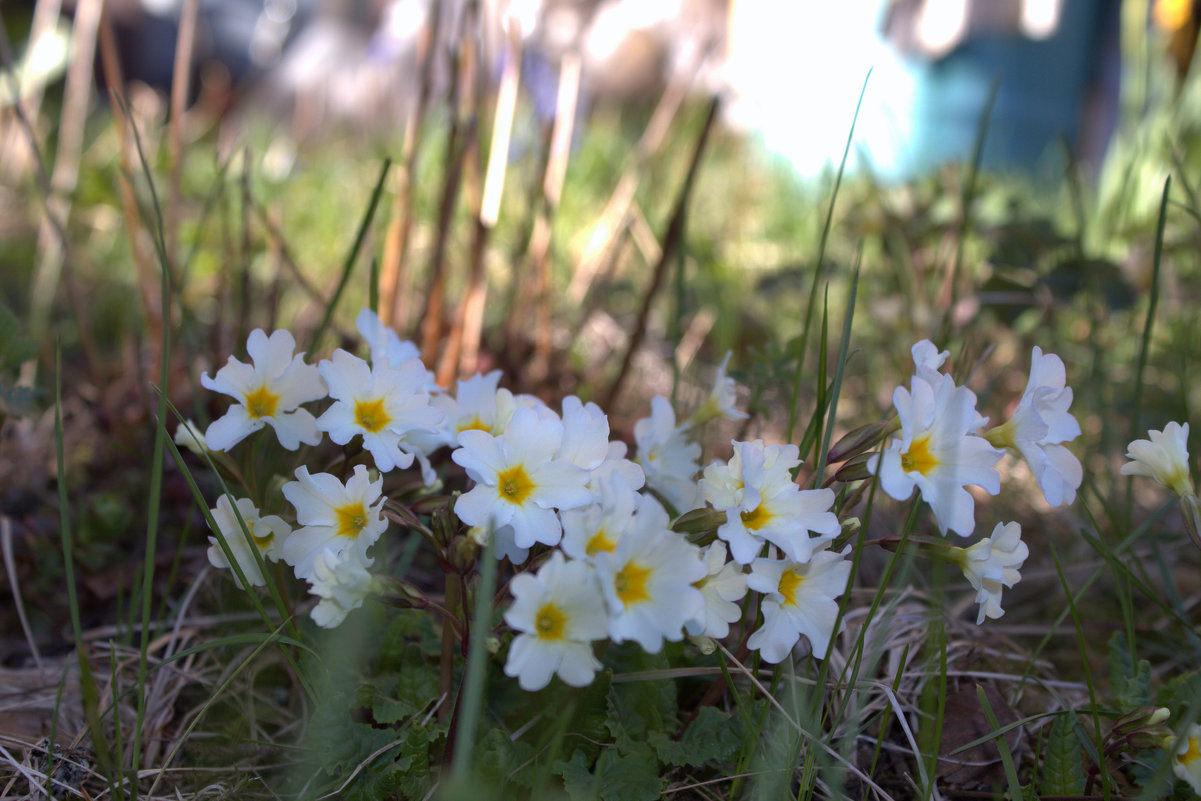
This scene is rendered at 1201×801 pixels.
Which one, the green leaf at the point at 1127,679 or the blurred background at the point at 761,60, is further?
the blurred background at the point at 761,60

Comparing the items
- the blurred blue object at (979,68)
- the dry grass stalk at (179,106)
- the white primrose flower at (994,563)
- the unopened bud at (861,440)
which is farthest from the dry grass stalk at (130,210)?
the blurred blue object at (979,68)

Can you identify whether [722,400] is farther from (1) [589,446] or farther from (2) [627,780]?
(2) [627,780]

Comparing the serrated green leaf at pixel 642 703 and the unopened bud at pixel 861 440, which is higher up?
the unopened bud at pixel 861 440

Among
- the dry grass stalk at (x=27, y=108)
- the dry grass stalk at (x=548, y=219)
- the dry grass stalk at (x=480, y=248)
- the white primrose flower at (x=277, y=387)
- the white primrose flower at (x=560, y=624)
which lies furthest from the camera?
the dry grass stalk at (x=27, y=108)

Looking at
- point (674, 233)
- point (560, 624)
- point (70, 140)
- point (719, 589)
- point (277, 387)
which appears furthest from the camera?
point (70, 140)

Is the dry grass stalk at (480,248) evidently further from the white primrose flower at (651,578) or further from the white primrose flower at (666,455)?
the white primrose flower at (651,578)

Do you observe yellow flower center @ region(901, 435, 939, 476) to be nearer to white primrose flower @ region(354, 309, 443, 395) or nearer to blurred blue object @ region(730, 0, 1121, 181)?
white primrose flower @ region(354, 309, 443, 395)

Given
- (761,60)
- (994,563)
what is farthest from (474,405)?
(761,60)
